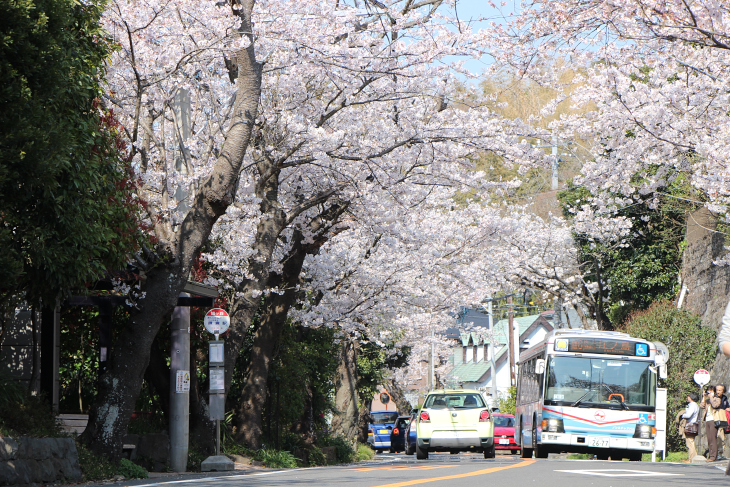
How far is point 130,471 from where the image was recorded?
515 inches

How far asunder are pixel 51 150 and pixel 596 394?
13.6 m

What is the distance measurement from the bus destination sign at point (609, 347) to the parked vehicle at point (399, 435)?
19.2 meters

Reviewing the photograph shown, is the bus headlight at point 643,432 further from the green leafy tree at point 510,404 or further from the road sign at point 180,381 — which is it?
the green leafy tree at point 510,404

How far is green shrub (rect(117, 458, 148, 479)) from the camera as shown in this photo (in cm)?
1296

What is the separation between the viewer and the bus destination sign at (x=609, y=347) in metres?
19.8

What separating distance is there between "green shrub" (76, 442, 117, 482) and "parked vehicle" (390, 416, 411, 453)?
2672 cm

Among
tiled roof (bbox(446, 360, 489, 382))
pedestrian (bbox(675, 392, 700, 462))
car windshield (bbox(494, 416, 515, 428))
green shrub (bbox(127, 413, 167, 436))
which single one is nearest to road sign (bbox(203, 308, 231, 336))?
green shrub (bbox(127, 413, 167, 436))

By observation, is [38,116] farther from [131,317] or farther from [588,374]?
[588,374]

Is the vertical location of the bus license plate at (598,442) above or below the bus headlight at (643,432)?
below

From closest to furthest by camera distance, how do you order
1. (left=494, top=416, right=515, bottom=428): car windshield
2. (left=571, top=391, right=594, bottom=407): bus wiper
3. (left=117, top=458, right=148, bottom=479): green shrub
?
1. (left=117, top=458, right=148, bottom=479): green shrub
2. (left=571, top=391, right=594, bottom=407): bus wiper
3. (left=494, top=416, right=515, bottom=428): car windshield

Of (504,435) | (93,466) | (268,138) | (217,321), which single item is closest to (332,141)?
(268,138)

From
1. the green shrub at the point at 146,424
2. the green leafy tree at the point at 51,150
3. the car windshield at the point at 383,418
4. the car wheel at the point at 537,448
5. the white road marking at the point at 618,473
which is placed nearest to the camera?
the green leafy tree at the point at 51,150

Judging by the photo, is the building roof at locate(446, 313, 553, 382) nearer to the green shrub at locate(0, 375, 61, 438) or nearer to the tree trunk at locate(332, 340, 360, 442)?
the tree trunk at locate(332, 340, 360, 442)

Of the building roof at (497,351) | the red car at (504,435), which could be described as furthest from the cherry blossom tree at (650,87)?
the building roof at (497,351)
